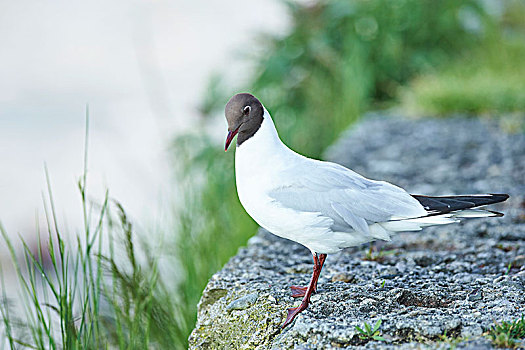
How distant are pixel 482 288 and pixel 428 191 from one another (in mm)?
1594

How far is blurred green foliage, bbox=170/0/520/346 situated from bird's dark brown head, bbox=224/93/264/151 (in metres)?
2.88

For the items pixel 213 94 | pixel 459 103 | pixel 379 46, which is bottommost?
pixel 459 103

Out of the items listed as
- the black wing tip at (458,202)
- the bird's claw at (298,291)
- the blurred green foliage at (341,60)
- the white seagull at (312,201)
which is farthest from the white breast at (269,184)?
the blurred green foliage at (341,60)

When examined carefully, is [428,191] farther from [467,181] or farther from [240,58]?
[240,58]

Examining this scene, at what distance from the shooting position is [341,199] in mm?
2146

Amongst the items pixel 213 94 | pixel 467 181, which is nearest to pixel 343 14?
pixel 213 94

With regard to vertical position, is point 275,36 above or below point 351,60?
above

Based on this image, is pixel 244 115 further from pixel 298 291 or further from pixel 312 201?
pixel 298 291

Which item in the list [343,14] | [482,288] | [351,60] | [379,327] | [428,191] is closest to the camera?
[379,327]

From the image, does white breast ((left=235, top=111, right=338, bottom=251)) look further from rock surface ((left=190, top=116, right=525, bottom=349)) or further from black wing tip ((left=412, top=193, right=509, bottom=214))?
black wing tip ((left=412, top=193, right=509, bottom=214))

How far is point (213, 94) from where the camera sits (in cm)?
648

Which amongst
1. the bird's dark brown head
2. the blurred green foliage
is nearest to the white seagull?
the bird's dark brown head

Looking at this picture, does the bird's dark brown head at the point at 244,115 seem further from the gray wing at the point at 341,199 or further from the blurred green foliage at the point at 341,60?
the blurred green foliage at the point at 341,60

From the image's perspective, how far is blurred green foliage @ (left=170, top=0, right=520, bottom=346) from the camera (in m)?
6.11
